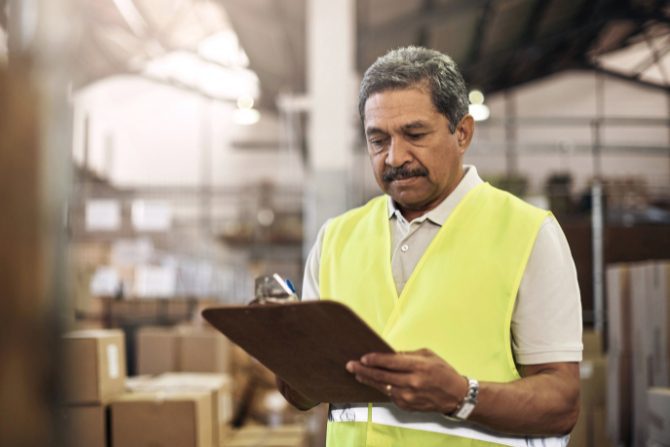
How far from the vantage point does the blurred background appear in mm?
542

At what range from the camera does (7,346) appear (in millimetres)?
517

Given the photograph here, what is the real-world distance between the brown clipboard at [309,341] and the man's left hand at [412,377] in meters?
0.02

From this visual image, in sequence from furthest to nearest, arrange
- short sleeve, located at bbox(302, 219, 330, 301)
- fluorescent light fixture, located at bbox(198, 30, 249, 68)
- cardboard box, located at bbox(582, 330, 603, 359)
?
fluorescent light fixture, located at bbox(198, 30, 249, 68) → cardboard box, located at bbox(582, 330, 603, 359) → short sleeve, located at bbox(302, 219, 330, 301)

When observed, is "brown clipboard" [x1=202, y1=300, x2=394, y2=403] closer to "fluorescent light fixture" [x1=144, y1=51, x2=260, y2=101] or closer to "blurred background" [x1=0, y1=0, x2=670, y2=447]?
"blurred background" [x1=0, y1=0, x2=670, y2=447]

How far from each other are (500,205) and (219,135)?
50.8ft

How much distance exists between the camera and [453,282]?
4.98ft

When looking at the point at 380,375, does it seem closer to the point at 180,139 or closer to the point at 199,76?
the point at 199,76

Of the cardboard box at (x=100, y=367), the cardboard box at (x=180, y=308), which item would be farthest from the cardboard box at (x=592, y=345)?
the cardboard box at (x=180, y=308)

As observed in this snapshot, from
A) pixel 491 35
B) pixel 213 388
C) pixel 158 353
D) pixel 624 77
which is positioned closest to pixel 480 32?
pixel 491 35

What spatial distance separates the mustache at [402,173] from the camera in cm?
156

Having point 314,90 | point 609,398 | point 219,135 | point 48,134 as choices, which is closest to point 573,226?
point 609,398

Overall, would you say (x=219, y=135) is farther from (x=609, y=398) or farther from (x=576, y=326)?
(x=576, y=326)

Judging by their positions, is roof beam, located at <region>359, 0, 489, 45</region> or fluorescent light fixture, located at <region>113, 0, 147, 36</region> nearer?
roof beam, located at <region>359, 0, 489, 45</region>

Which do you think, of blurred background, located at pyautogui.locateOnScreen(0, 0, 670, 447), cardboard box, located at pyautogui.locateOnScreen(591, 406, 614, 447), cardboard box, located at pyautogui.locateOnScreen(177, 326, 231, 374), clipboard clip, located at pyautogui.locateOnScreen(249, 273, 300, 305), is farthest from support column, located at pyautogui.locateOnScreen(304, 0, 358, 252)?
clipboard clip, located at pyautogui.locateOnScreen(249, 273, 300, 305)
